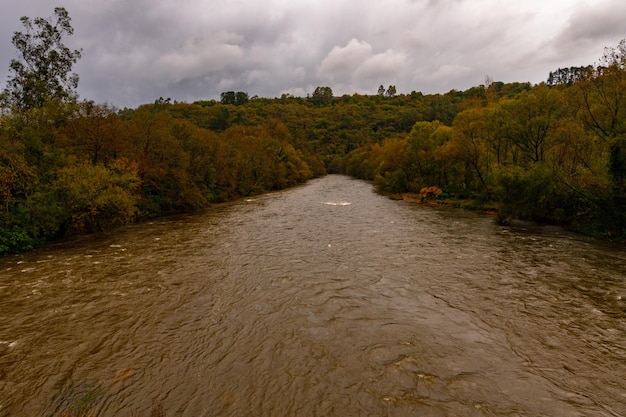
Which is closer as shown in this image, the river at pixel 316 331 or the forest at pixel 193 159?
the river at pixel 316 331

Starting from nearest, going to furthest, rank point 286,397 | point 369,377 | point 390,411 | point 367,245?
point 390,411 < point 286,397 < point 369,377 < point 367,245

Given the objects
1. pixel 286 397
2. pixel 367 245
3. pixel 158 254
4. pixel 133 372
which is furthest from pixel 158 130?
pixel 286 397

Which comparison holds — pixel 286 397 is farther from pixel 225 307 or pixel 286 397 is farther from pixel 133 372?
pixel 225 307

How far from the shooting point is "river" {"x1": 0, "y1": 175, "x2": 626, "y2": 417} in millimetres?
7965

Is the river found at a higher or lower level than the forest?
lower

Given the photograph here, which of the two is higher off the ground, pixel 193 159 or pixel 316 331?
pixel 193 159

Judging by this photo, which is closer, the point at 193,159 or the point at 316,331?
the point at 316,331

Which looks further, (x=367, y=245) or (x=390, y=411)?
(x=367, y=245)

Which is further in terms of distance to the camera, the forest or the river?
the forest

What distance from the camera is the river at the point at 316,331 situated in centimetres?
796

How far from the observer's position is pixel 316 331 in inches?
443

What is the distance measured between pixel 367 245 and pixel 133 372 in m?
16.6

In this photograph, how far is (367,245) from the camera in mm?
23016

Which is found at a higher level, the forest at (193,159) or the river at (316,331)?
the forest at (193,159)
